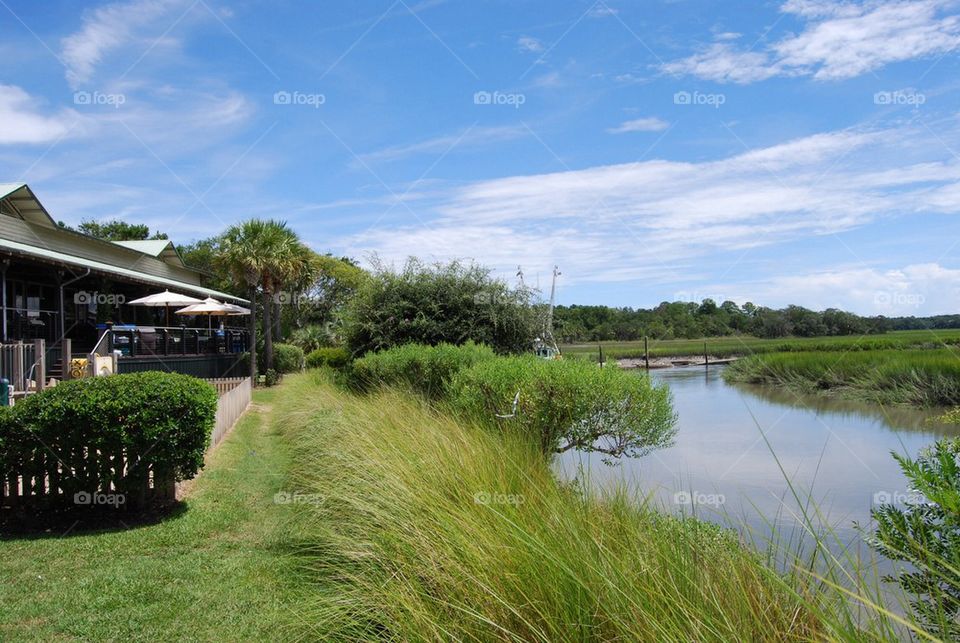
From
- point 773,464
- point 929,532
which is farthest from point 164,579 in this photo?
point 773,464

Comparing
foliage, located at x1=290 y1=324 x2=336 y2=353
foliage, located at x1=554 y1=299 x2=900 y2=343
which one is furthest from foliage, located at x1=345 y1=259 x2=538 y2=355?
foliage, located at x1=554 y1=299 x2=900 y2=343

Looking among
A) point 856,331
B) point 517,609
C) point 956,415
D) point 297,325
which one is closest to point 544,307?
point 956,415

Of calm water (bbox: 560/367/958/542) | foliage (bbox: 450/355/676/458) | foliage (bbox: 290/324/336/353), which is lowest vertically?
calm water (bbox: 560/367/958/542)

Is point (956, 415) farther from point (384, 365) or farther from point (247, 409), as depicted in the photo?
point (247, 409)

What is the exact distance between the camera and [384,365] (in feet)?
50.4

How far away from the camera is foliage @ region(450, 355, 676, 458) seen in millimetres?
9148

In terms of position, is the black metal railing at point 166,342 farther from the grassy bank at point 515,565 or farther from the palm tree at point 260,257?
the grassy bank at point 515,565

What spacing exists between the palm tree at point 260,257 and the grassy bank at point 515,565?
95.3 feet

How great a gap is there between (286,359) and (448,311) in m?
21.2

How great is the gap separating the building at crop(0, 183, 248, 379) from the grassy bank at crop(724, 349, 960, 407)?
25.4 meters

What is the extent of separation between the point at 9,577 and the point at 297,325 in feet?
181

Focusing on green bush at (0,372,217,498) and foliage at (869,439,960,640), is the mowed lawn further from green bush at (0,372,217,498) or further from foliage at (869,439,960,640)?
foliage at (869,439,960,640)

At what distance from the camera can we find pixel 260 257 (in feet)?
115

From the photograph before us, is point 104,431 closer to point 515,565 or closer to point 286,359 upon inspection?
point 515,565
